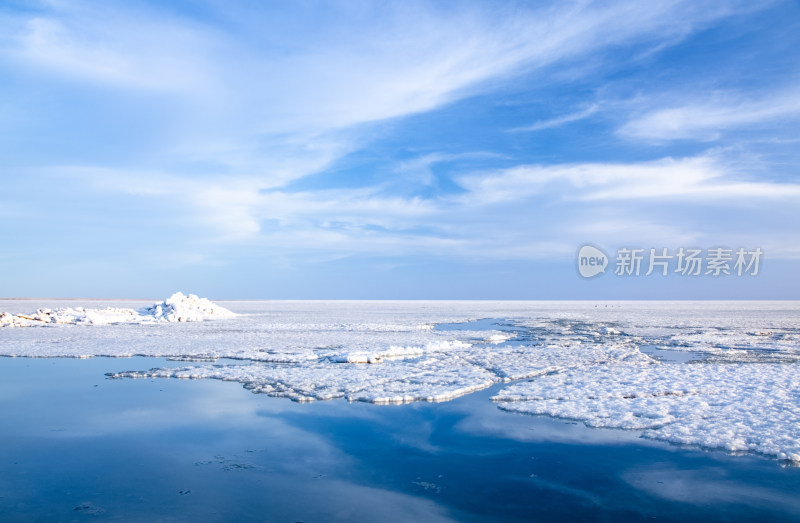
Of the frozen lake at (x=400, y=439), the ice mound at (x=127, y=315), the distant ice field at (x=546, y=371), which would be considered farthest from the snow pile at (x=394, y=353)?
the ice mound at (x=127, y=315)

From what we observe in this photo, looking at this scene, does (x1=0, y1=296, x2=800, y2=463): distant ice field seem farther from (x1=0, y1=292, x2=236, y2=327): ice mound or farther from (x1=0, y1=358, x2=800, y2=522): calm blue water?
(x1=0, y1=292, x2=236, y2=327): ice mound

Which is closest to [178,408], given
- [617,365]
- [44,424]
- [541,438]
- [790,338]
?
[44,424]

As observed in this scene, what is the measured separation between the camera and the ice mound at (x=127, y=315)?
77.9 feet

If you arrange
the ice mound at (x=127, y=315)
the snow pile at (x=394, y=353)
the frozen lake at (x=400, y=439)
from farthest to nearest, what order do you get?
the ice mound at (x=127, y=315) < the snow pile at (x=394, y=353) < the frozen lake at (x=400, y=439)

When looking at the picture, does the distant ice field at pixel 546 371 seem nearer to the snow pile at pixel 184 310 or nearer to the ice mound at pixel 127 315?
the ice mound at pixel 127 315

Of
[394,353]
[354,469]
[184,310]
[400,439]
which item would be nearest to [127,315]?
[184,310]

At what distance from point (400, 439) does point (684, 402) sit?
4.08m

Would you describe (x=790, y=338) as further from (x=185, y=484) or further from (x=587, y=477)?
(x=185, y=484)

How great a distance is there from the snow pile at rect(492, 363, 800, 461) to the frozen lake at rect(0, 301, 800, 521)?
0.11 ft

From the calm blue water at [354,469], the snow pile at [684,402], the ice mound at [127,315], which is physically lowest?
the ice mound at [127,315]

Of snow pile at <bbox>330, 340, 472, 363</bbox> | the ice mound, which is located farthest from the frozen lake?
the ice mound

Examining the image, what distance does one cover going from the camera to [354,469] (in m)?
4.95

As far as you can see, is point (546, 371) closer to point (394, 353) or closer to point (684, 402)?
point (684, 402)

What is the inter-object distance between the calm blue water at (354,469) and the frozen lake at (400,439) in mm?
23
